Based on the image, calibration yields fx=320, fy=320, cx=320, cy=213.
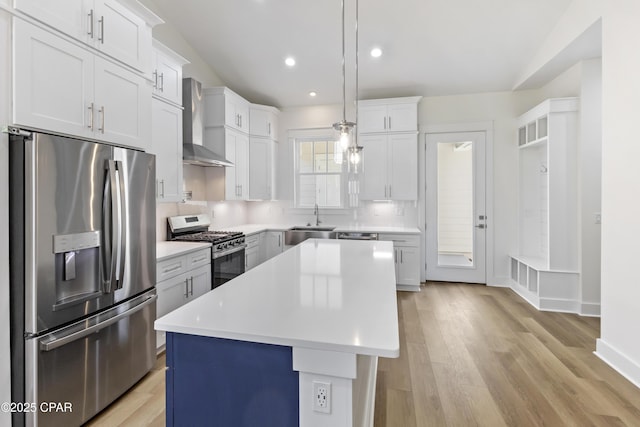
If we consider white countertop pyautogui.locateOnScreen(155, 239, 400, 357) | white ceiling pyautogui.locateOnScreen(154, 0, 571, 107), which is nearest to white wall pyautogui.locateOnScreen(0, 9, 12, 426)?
white countertop pyautogui.locateOnScreen(155, 239, 400, 357)

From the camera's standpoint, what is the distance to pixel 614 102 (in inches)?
99.7

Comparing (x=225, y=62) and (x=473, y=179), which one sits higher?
(x=225, y=62)

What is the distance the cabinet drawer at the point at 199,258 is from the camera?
3.04 m

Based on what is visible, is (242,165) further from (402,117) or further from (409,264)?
(409,264)

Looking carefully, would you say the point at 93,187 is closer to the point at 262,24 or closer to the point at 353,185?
the point at 262,24

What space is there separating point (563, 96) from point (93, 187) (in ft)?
16.8

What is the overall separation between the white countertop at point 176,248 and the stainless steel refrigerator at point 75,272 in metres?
0.37

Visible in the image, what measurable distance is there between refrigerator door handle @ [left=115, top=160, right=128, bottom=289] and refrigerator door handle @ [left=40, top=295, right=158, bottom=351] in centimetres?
20

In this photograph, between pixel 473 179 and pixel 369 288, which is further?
pixel 473 179

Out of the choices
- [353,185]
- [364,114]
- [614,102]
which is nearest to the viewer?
[614,102]

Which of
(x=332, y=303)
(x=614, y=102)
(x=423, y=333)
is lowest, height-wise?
(x=423, y=333)

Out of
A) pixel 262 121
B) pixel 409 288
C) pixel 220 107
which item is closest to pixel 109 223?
pixel 220 107

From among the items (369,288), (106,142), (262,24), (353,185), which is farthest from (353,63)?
(369,288)

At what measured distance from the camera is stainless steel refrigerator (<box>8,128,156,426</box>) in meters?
1.61
